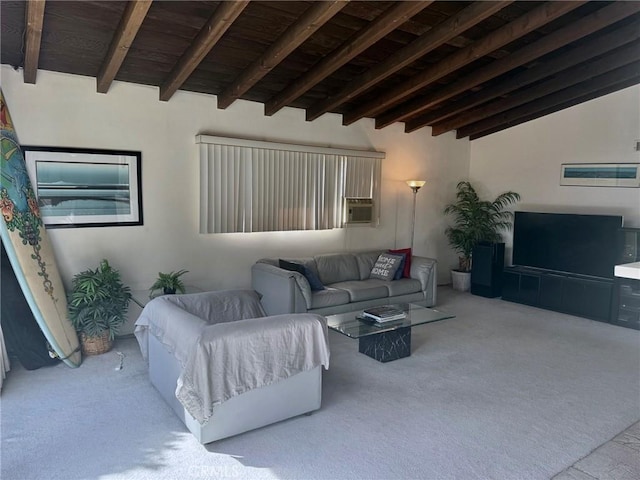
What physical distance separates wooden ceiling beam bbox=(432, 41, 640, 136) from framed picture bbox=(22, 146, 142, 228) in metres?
4.47

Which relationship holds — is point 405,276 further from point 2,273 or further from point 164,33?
point 2,273

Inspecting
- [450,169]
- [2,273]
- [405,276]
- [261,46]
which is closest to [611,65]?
[450,169]

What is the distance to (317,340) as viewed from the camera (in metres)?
2.99

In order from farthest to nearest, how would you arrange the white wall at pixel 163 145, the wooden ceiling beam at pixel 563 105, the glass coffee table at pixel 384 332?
the wooden ceiling beam at pixel 563 105 → the white wall at pixel 163 145 → the glass coffee table at pixel 384 332

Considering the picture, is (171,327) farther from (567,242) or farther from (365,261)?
(567,242)

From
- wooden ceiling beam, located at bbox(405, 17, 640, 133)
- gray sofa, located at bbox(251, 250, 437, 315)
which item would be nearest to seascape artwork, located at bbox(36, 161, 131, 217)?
gray sofa, located at bbox(251, 250, 437, 315)

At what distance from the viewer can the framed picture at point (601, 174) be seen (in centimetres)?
572

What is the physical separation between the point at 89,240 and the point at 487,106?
525 cm

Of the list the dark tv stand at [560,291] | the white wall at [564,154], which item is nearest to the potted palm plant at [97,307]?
the dark tv stand at [560,291]

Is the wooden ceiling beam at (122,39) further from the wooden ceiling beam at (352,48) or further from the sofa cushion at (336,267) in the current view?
the sofa cushion at (336,267)

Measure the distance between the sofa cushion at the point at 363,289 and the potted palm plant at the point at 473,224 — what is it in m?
2.00

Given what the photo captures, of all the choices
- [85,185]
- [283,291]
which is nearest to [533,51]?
[283,291]

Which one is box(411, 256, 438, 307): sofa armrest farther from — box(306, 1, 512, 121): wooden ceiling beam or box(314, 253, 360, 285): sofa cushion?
box(306, 1, 512, 121): wooden ceiling beam

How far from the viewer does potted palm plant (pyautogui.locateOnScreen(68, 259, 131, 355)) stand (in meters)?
4.00
